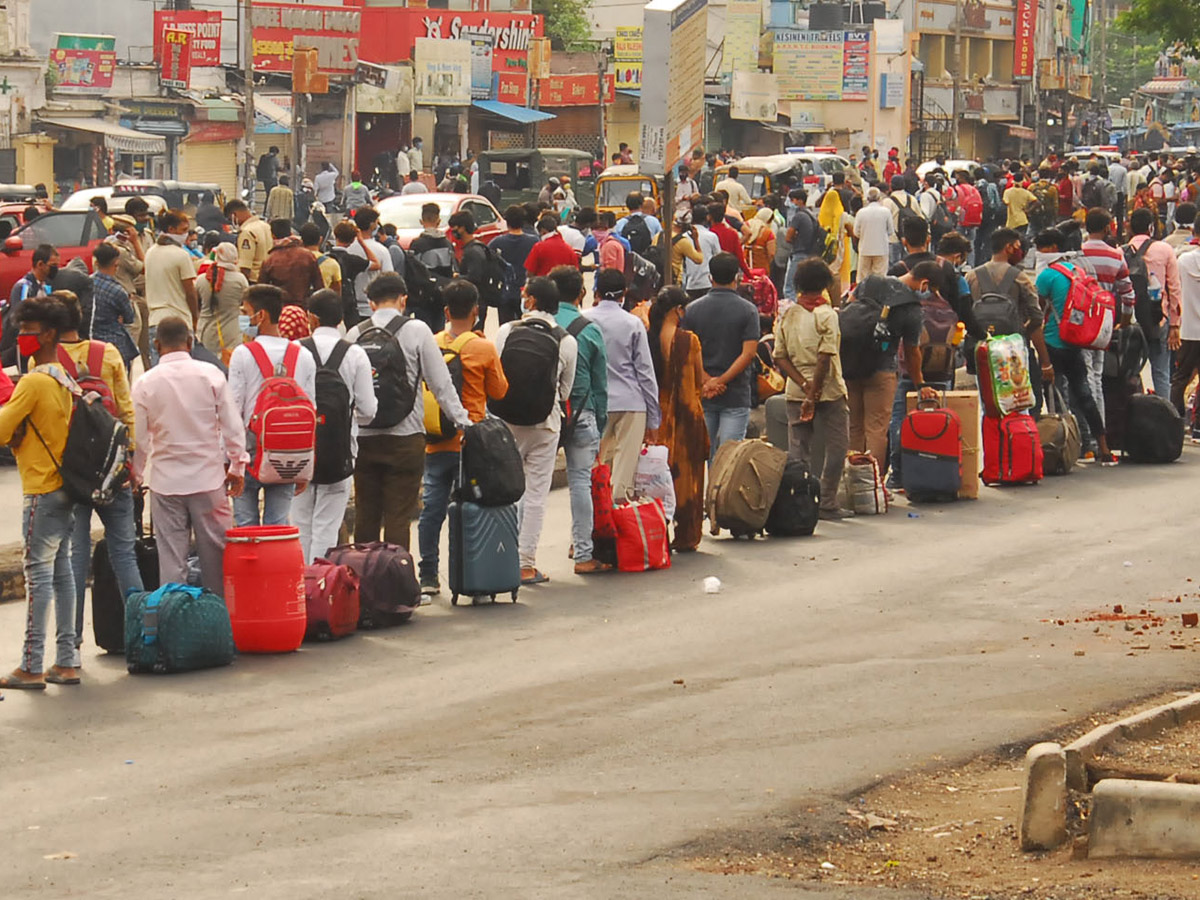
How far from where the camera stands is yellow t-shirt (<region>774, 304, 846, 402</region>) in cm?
1424

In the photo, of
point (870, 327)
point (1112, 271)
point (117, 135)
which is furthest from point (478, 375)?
point (117, 135)

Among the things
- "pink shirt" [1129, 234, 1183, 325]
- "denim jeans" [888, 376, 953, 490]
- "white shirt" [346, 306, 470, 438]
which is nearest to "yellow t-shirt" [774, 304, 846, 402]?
"denim jeans" [888, 376, 953, 490]

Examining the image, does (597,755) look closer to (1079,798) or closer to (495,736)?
(495,736)

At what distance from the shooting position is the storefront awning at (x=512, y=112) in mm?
65875

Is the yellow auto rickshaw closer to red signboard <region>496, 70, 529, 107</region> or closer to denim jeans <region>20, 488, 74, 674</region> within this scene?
denim jeans <region>20, 488, 74, 674</region>

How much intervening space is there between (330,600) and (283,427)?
36.1 inches

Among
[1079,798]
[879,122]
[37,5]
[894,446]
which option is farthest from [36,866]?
[879,122]

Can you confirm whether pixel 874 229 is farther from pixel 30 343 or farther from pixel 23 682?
pixel 23 682

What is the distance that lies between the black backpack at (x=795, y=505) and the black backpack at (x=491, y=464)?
9.07 ft

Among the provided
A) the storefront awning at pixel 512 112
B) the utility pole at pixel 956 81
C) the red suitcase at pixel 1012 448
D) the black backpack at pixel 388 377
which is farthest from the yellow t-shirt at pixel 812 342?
the utility pole at pixel 956 81

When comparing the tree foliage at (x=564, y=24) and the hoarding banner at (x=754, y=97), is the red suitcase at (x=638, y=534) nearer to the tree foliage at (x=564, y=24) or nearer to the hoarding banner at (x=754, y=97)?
the hoarding banner at (x=754, y=97)

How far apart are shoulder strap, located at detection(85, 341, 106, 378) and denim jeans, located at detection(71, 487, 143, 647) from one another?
0.60 meters

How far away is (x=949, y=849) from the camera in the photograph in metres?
7.34

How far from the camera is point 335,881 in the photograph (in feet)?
22.3
